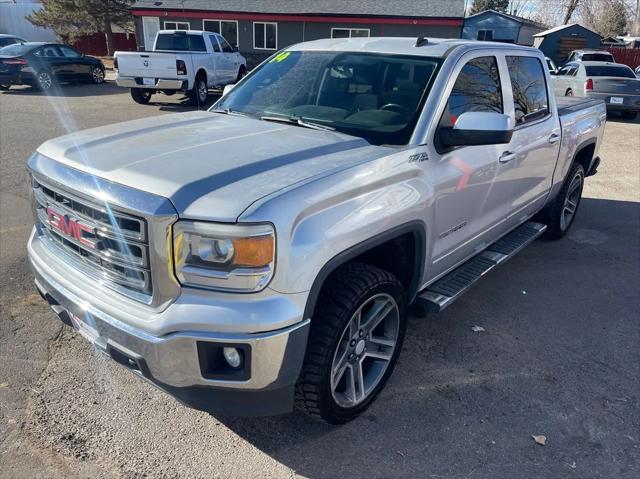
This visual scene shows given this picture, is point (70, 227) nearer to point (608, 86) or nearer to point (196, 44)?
point (196, 44)

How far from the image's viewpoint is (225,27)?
28047mm

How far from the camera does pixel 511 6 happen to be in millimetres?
65562

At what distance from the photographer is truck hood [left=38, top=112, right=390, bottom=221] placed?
7.31 feet

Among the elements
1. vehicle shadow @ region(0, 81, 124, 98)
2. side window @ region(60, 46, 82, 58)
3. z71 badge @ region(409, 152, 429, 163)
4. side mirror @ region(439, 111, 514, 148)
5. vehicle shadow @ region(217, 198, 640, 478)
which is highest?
side mirror @ region(439, 111, 514, 148)

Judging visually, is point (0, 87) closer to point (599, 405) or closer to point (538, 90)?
point (538, 90)

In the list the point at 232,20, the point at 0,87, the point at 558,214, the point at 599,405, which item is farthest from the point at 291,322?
the point at 232,20

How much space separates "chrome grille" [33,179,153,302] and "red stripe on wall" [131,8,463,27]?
25.2 metres

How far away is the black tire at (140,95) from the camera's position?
1527 cm

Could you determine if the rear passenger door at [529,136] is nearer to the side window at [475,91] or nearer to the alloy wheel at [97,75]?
the side window at [475,91]

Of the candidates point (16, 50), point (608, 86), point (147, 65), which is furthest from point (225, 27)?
point (608, 86)

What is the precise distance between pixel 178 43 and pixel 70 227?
48.1 ft

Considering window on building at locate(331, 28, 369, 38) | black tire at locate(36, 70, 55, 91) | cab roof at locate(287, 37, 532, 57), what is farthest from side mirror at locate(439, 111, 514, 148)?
window on building at locate(331, 28, 369, 38)

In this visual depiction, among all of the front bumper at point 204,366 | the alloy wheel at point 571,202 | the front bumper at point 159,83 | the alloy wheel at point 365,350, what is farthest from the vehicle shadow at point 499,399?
the front bumper at point 159,83

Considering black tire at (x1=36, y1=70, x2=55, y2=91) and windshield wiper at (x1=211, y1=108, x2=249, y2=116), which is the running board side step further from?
black tire at (x1=36, y1=70, x2=55, y2=91)
